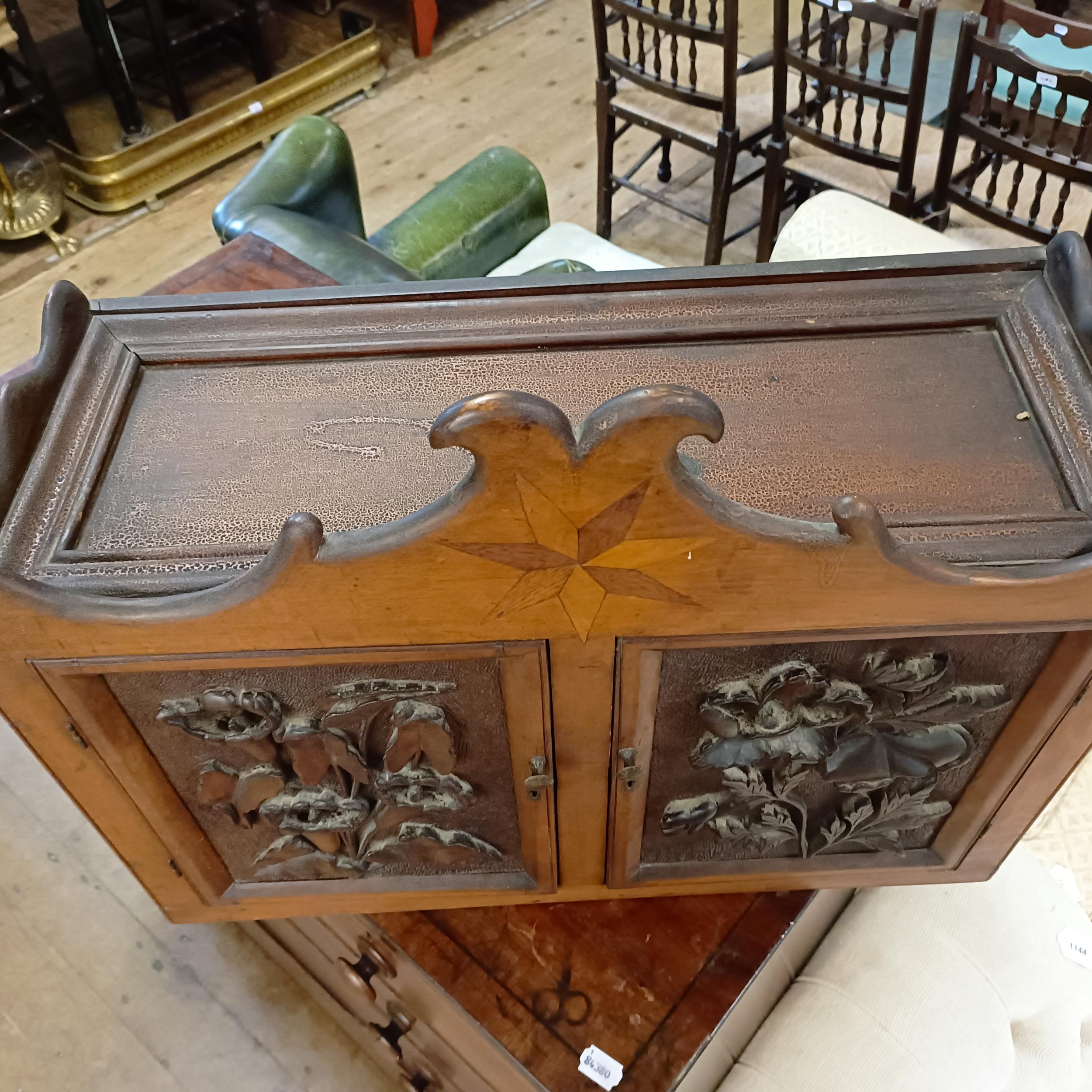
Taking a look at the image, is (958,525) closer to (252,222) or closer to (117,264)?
(252,222)

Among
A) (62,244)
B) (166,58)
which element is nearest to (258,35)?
(166,58)

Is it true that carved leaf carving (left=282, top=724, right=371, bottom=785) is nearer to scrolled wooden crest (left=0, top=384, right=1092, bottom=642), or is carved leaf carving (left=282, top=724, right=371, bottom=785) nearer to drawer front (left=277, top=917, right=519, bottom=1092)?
scrolled wooden crest (left=0, top=384, right=1092, bottom=642)

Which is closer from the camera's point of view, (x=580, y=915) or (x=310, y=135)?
(x=580, y=915)

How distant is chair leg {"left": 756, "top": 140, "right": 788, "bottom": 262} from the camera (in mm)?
2305

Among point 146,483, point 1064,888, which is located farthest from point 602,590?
point 1064,888

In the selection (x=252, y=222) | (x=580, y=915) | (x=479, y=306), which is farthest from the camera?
(x=252, y=222)

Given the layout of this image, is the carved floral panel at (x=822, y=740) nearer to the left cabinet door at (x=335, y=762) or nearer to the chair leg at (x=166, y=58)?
the left cabinet door at (x=335, y=762)

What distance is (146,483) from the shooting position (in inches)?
29.8

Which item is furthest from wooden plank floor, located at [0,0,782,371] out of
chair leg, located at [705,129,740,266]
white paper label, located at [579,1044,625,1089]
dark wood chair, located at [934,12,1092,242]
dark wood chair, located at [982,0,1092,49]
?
white paper label, located at [579,1044,625,1089]

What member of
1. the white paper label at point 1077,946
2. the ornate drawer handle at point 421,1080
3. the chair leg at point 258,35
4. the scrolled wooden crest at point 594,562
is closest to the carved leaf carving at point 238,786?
the scrolled wooden crest at point 594,562

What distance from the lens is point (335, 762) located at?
791mm

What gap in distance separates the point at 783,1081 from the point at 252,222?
1.50 meters

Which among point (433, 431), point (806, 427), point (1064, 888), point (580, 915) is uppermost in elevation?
point (433, 431)

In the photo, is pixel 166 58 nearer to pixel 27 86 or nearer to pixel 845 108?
pixel 27 86
